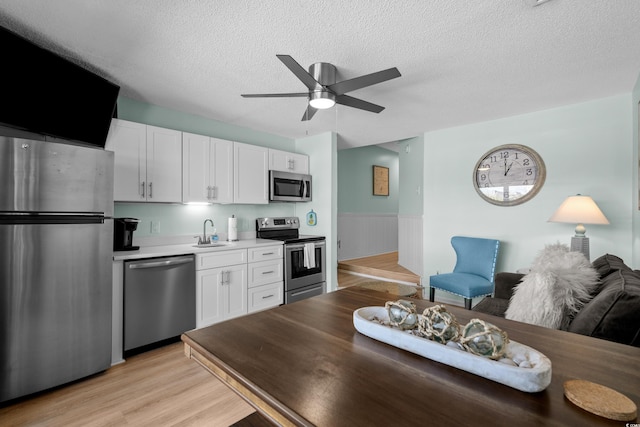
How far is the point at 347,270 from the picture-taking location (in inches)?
219

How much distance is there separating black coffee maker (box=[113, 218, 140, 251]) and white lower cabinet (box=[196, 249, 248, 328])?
64cm

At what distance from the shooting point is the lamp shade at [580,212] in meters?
2.71

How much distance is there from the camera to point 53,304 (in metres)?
2.00

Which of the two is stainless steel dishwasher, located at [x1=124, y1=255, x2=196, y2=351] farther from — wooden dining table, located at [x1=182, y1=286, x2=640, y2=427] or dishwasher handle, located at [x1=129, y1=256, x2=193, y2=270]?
wooden dining table, located at [x1=182, y1=286, x2=640, y2=427]

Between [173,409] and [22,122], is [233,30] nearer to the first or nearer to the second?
[22,122]

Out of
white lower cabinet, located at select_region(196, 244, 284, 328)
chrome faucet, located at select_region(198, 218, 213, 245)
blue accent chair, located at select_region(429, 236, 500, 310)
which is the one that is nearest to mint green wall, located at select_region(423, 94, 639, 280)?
blue accent chair, located at select_region(429, 236, 500, 310)

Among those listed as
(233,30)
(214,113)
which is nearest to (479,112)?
(233,30)

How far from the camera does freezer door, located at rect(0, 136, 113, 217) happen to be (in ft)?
6.08

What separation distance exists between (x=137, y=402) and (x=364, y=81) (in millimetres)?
2636

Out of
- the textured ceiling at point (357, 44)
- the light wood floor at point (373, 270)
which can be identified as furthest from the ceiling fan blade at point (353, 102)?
the light wood floor at point (373, 270)

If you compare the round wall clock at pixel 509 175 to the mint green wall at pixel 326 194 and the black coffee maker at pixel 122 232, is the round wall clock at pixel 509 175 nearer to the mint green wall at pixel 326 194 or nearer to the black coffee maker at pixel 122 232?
the mint green wall at pixel 326 194

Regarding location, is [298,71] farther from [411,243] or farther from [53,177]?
[411,243]

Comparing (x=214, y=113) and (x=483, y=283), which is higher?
(x=214, y=113)

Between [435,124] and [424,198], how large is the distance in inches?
42.2
